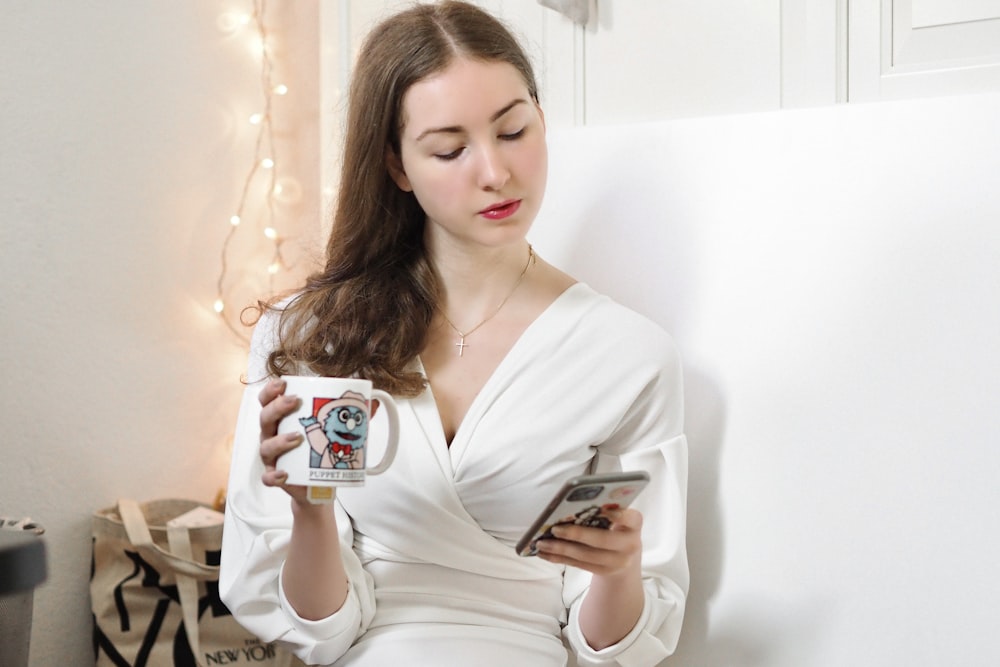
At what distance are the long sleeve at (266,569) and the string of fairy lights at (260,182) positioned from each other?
74cm

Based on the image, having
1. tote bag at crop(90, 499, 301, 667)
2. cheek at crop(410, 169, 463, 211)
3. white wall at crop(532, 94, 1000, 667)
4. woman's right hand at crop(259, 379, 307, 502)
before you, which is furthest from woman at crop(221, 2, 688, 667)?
tote bag at crop(90, 499, 301, 667)

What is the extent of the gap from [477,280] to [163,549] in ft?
2.48

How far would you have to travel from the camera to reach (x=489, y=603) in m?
1.18

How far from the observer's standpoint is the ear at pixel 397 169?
130 centimetres

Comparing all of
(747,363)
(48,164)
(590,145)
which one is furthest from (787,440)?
(48,164)

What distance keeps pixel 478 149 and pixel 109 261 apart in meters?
0.83

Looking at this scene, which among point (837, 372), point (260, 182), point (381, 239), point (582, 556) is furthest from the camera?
point (260, 182)

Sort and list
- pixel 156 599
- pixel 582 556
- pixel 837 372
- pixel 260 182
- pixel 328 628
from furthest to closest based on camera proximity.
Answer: pixel 260 182, pixel 156 599, pixel 837 372, pixel 328 628, pixel 582 556

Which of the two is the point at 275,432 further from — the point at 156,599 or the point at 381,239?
the point at 156,599

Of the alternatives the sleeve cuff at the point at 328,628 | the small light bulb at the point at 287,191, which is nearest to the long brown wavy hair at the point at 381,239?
the sleeve cuff at the point at 328,628

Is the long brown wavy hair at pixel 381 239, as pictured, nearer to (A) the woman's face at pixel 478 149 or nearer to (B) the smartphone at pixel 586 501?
(A) the woman's face at pixel 478 149

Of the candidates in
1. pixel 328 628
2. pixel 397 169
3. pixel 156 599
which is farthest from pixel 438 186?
pixel 156 599

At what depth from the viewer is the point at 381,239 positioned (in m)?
1.36

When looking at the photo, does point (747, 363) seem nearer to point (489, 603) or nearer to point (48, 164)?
point (489, 603)
